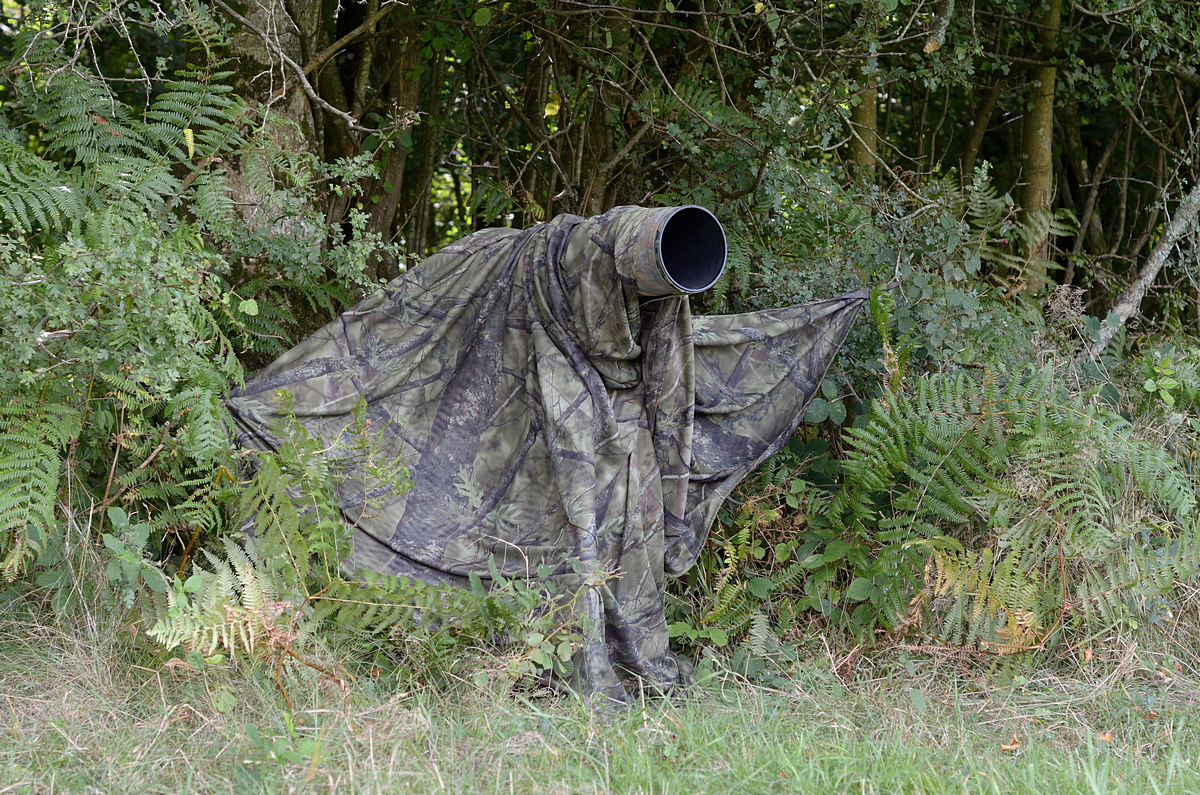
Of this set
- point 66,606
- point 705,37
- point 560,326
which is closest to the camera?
point 66,606

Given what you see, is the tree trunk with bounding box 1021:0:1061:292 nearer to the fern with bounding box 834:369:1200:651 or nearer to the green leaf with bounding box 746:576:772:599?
the fern with bounding box 834:369:1200:651

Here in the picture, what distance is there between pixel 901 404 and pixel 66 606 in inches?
99.8

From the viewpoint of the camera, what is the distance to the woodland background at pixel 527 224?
2.53 metres

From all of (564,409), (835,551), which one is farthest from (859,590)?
(564,409)

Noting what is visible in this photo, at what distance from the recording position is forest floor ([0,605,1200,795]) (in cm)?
206

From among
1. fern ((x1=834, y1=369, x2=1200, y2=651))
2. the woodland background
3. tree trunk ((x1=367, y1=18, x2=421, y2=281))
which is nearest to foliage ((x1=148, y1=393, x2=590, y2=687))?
the woodland background

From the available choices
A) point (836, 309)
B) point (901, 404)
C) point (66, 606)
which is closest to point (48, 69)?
point (66, 606)

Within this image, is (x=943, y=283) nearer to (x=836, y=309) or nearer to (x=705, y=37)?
(x=836, y=309)

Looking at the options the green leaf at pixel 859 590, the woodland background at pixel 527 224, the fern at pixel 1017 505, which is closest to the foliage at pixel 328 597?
the woodland background at pixel 527 224

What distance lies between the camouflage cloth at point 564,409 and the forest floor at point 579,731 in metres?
0.33

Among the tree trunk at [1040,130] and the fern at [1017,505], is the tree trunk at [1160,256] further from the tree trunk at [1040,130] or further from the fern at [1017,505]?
the fern at [1017,505]

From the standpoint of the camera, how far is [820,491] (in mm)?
3197

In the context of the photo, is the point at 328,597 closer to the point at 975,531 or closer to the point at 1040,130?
the point at 975,531

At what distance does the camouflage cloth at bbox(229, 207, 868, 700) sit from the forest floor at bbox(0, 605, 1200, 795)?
331 millimetres
